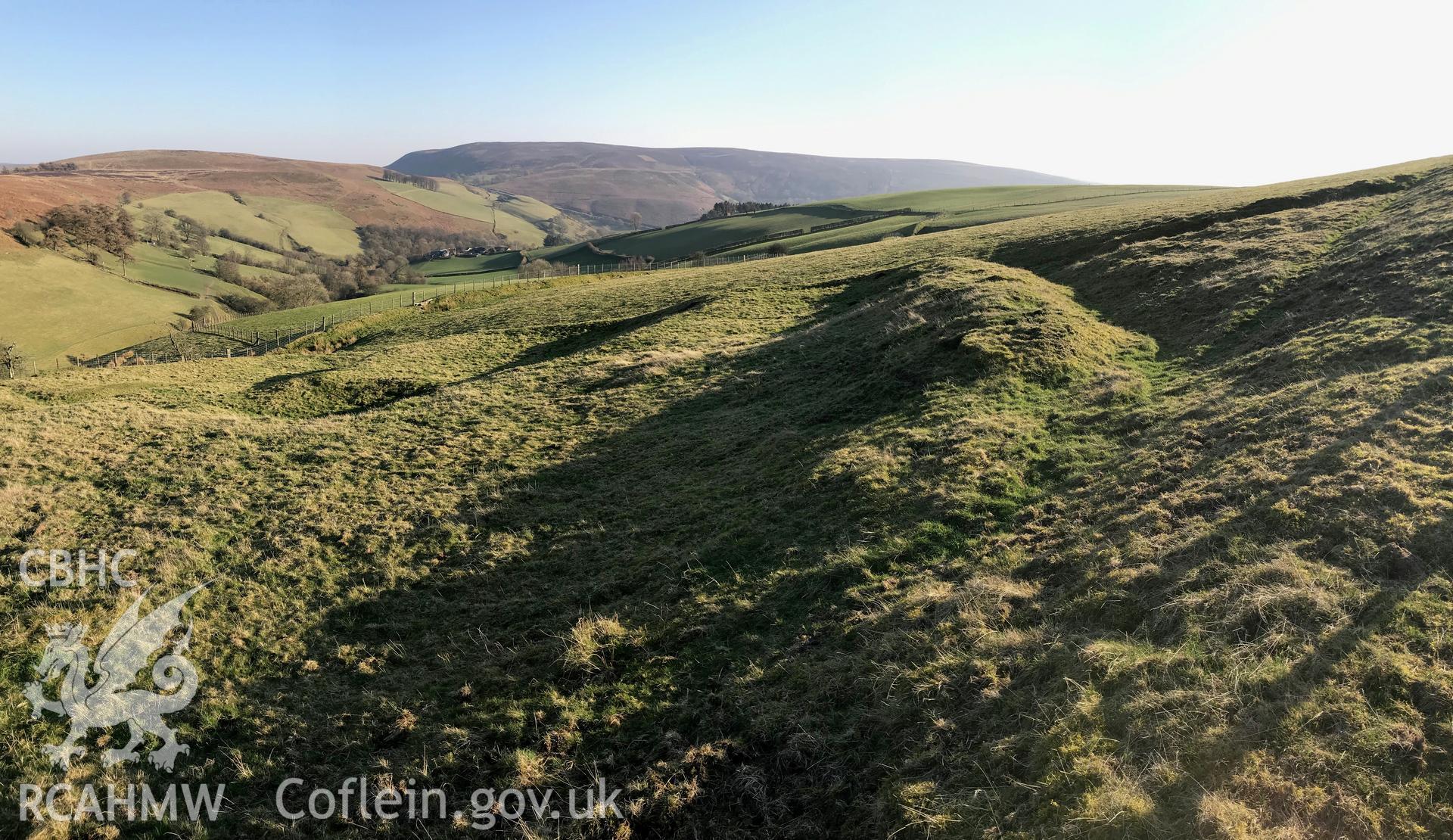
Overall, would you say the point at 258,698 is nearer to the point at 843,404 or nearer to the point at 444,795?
the point at 444,795

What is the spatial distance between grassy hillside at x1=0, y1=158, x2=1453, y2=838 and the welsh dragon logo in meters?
0.25

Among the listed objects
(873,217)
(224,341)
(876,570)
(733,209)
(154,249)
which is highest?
(733,209)

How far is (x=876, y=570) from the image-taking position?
9.90 metres

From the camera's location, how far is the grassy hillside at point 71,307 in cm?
6419

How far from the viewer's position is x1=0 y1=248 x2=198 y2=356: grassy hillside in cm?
6419

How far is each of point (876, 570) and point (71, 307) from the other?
102 metres

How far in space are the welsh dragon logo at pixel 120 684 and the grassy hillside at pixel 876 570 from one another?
25 centimetres

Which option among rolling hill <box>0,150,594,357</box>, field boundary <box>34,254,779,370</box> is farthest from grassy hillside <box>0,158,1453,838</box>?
rolling hill <box>0,150,594,357</box>

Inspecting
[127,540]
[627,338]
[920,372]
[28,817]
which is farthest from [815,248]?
[28,817]

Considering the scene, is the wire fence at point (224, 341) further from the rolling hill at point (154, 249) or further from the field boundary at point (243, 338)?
the rolling hill at point (154, 249)

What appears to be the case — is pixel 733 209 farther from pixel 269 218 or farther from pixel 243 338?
pixel 243 338

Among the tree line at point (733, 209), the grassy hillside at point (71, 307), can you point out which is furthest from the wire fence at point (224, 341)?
the tree line at point (733, 209)
